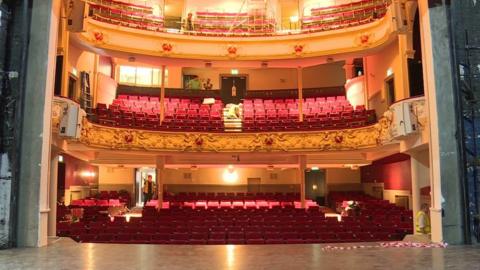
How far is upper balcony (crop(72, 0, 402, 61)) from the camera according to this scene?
40.3 feet

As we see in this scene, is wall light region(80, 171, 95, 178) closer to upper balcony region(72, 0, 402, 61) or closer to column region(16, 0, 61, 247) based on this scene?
upper balcony region(72, 0, 402, 61)

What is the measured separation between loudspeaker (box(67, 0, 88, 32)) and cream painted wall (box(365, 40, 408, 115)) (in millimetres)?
7681

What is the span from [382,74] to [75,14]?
9026mm

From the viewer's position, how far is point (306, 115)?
49.1 ft

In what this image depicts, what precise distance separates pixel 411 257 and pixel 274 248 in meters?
1.81

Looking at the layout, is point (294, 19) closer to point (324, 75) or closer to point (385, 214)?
point (324, 75)

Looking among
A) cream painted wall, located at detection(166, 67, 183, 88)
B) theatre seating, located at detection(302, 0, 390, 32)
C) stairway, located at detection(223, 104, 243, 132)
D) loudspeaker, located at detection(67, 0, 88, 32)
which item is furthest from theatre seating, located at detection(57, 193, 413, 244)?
cream painted wall, located at detection(166, 67, 183, 88)

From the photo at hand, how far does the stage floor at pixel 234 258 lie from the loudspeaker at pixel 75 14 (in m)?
4.92

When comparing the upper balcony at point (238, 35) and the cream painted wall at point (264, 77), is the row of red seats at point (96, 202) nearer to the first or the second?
the upper balcony at point (238, 35)

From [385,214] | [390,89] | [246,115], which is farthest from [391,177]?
[246,115]

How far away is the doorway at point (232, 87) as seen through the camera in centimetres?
1920

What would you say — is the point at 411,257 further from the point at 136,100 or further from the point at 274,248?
the point at 136,100

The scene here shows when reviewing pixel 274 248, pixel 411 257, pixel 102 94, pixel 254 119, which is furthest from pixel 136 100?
pixel 411 257

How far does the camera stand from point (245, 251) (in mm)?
5613
